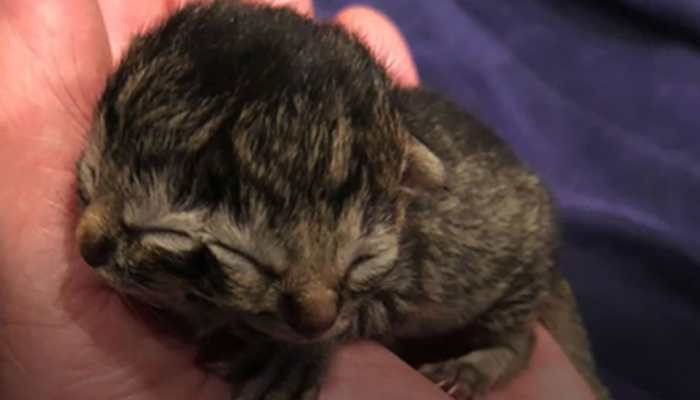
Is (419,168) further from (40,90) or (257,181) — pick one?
(40,90)

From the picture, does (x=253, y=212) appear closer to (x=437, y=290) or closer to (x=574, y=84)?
(x=437, y=290)

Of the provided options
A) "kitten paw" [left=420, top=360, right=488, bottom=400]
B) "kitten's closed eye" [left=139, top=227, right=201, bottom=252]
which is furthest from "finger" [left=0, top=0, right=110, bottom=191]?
"kitten paw" [left=420, top=360, right=488, bottom=400]

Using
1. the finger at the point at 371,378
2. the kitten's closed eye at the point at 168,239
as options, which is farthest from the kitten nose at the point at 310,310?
the finger at the point at 371,378

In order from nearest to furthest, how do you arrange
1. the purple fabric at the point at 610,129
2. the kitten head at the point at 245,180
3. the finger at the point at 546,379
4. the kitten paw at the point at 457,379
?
1. the kitten head at the point at 245,180
2. the kitten paw at the point at 457,379
3. the finger at the point at 546,379
4. the purple fabric at the point at 610,129

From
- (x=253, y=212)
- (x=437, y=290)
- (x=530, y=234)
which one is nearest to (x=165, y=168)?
(x=253, y=212)

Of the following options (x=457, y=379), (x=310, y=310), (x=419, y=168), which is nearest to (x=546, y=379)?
(x=457, y=379)

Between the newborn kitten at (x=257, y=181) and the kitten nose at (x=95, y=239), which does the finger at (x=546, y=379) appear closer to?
the newborn kitten at (x=257, y=181)

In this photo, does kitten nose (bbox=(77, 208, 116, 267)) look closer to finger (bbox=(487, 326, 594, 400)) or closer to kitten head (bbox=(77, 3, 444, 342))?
kitten head (bbox=(77, 3, 444, 342))
